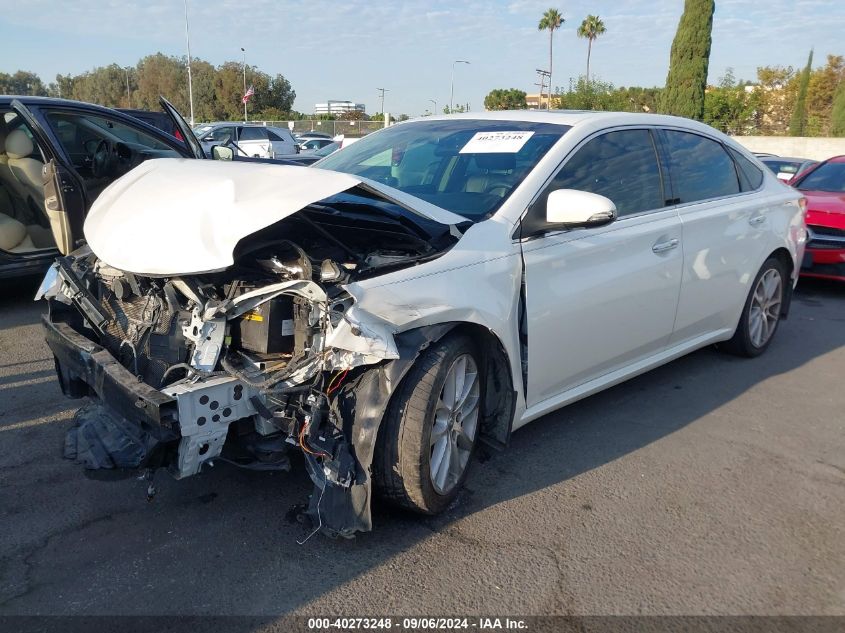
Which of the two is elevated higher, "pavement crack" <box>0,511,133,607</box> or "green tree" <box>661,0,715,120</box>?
"green tree" <box>661,0,715,120</box>

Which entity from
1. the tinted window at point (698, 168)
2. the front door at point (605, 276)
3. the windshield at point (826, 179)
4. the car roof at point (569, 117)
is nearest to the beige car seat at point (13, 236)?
the car roof at point (569, 117)

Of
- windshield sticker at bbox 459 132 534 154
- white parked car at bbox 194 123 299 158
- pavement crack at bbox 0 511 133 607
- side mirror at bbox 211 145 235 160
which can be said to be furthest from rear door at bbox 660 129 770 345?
white parked car at bbox 194 123 299 158

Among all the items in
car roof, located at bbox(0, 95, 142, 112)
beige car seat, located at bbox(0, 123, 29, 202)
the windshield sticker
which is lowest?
beige car seat, located at bbox(0, 123, 29, 202)

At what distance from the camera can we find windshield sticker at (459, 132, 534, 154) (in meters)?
3.80

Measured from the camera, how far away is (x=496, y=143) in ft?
12.7

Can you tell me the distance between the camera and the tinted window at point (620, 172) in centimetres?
372

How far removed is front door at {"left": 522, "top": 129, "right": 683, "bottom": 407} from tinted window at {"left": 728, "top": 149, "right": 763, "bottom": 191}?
1.22 metres

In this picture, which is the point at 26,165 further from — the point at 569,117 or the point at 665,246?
the point at 665,246

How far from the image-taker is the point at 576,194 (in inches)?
131

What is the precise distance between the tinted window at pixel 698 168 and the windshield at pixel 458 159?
1.07 m

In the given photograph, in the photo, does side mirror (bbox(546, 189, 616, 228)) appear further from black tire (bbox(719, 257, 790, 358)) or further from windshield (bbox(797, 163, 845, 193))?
windshield (bbox(797, 163, 845, 193))

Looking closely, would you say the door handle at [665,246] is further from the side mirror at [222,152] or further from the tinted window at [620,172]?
the side mirror at [222,152]

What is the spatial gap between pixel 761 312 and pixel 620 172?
2.24m

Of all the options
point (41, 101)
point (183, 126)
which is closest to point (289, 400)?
point (183, 126)
